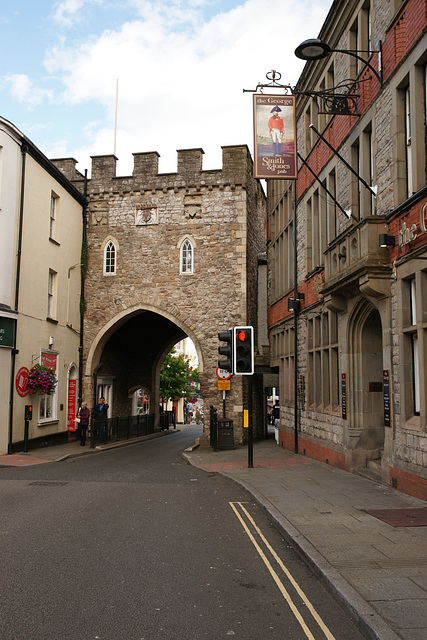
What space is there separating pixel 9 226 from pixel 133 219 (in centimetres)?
706

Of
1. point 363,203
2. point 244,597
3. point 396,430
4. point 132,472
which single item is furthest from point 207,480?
point 244,597

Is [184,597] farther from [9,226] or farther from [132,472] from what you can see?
[9,226]

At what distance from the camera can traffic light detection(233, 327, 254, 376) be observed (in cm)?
1283

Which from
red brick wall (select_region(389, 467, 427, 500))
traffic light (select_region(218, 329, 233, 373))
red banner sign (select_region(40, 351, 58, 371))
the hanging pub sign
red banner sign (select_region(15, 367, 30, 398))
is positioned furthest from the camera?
red banner sign (select_region(40, 351, 58, 371))

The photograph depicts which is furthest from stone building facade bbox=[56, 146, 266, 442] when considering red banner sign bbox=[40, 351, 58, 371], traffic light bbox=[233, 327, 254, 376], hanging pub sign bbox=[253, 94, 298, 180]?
hanging pub sign bbox=[253, 94, 298, 180]

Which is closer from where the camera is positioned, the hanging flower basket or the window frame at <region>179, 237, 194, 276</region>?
the hanging flower basket

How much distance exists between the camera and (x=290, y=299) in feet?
59.0

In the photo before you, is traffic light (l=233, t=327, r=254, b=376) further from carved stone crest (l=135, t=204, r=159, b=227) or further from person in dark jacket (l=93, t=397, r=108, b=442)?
carved stone crest (l=135, t=204, r=159, b=227)

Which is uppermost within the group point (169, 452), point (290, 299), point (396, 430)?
point (290, 299)

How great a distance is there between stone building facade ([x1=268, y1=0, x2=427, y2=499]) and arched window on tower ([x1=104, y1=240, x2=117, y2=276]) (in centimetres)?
842

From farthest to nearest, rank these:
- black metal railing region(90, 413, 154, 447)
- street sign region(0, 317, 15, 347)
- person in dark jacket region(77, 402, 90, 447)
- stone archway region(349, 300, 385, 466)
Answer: black metal railing region(90, 413, 154, 447) → person in dark jacket region(77, 402, 90, 447) → street sign region(0, 317, 15, 347) → stone archway region(349, 300, 385, 466)

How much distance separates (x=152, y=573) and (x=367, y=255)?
6759 millimetres

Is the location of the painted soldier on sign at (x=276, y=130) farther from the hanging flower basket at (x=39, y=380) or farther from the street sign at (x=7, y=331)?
the hanging flower basket at (x=39, y=380)

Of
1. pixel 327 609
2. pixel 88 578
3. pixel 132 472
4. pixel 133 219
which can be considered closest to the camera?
pixel 327 609
